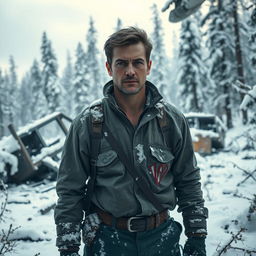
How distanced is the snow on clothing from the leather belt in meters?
0.06

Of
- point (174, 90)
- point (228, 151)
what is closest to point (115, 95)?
point (228, 151)

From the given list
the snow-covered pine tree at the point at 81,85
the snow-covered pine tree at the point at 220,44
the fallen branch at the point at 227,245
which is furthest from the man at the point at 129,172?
the snow-covered pine tree at the point at 81,85

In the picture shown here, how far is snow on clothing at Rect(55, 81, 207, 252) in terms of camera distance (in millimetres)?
2219

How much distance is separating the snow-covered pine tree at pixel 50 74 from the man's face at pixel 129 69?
35.3 m

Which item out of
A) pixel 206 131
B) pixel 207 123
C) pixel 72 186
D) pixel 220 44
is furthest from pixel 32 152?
pixel 220 44

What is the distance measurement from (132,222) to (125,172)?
0.40m

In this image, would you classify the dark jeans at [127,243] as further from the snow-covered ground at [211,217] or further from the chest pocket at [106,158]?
the snow-covered ground at [211,217]

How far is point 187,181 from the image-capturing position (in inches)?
100.0

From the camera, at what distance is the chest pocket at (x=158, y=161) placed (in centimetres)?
232

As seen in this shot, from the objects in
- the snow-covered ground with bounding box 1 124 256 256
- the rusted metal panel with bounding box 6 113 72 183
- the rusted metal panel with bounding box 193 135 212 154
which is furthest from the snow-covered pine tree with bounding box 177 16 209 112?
the snow-covered ground with bounding box 1 124 256 256

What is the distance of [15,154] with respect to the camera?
364 inches

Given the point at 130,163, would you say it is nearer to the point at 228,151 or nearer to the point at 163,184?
the point at 163,184

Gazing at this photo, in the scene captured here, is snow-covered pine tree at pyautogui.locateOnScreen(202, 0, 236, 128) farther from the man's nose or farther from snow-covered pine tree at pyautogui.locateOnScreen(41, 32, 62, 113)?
the man's nose

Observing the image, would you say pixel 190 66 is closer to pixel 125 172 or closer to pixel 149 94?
pixel 149 94
